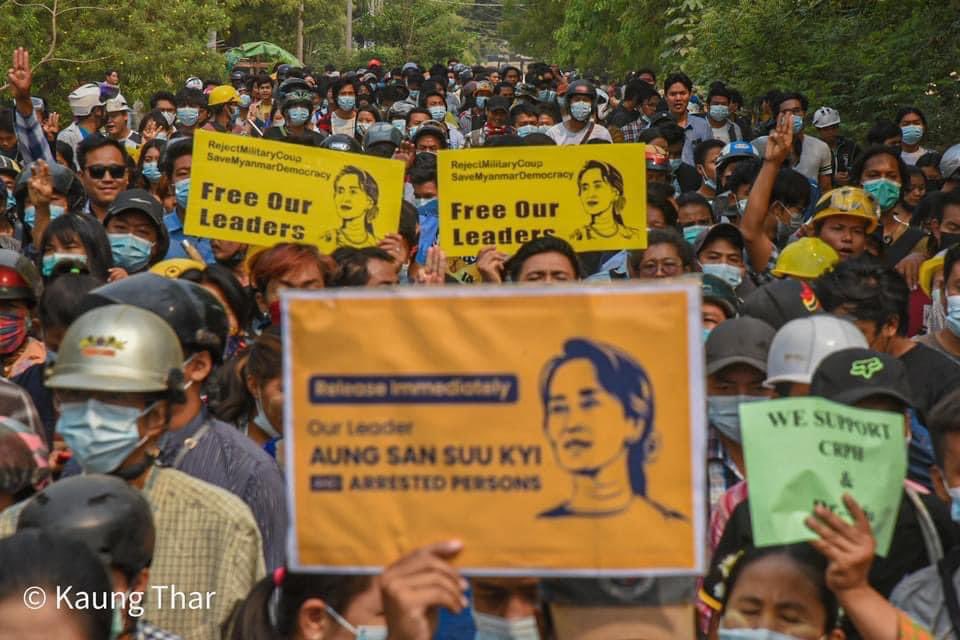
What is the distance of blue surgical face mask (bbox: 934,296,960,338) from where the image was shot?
6160mm

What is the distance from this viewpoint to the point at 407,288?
3088mm

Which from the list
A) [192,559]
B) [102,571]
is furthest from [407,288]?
[192,559]

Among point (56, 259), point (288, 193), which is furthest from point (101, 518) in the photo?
point (288, 193)

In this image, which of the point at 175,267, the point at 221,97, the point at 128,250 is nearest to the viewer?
the point at 175,267

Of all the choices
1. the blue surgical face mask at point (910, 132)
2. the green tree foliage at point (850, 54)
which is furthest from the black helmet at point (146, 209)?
the green tree foliage at point (850, 54)

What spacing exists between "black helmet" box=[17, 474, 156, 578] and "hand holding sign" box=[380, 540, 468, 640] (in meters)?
0.74

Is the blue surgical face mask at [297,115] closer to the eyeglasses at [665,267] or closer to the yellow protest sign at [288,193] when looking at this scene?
the yellow protest sign at [288,193]

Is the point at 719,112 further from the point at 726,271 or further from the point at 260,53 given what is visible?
the point at 260,53

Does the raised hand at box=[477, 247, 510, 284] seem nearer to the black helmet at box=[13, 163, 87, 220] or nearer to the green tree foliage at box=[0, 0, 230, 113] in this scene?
the black helmet at box=[13, 163, 87, 220]

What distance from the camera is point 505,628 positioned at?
3.31 m

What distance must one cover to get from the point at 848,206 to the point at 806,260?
1044 millimetres

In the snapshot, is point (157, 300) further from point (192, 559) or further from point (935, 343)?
point (935, 343)

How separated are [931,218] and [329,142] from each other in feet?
15.7

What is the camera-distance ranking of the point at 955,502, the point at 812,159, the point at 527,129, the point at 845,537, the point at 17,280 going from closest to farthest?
1. the point at 845,537
2. the point at 955,502
3. the point at 17,280
4. the point at 812,159
5. the point at 527,129
